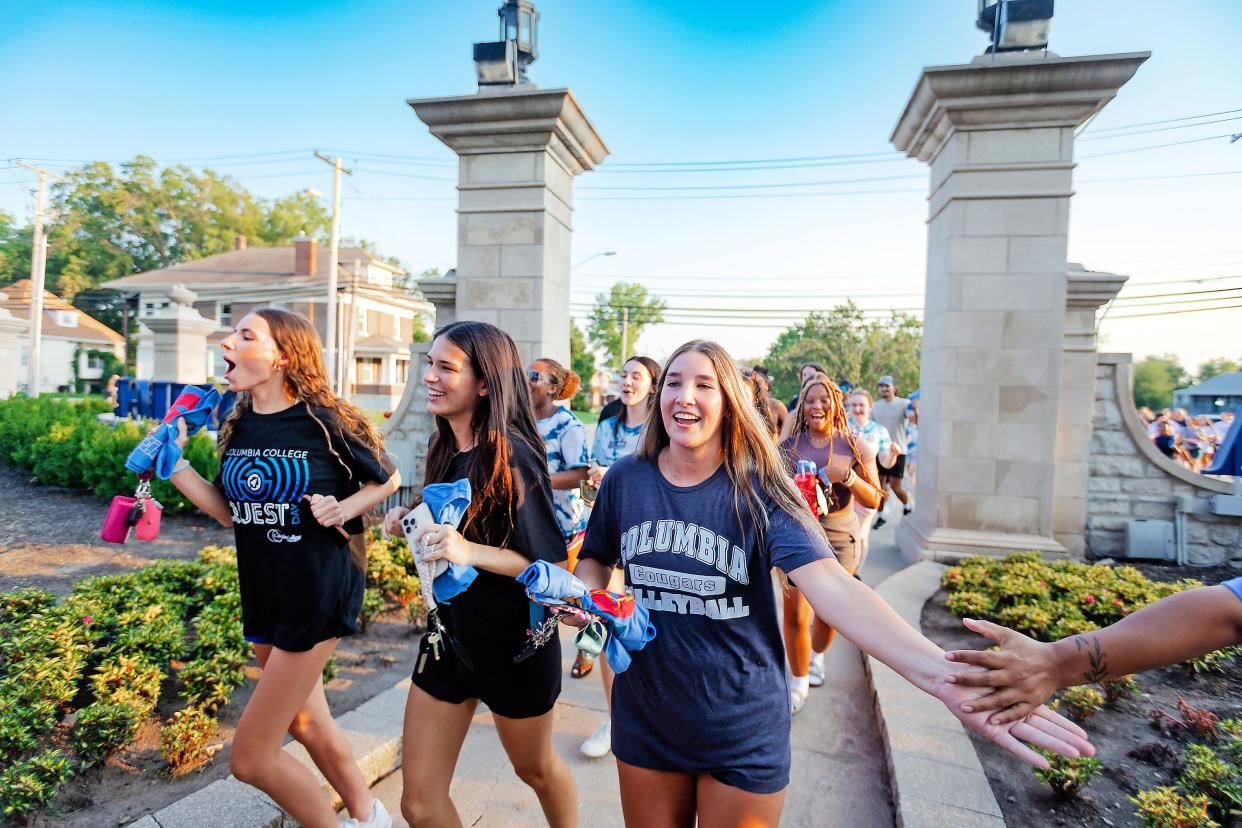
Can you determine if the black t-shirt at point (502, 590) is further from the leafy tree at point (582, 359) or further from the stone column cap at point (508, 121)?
the leafy tree at point (582, 359)

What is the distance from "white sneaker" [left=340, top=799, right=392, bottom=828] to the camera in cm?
262

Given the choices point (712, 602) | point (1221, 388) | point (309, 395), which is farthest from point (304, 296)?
point (1221, 388)

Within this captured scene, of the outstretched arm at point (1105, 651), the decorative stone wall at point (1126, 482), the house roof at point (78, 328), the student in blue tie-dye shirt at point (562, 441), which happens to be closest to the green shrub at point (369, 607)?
the student in blue tie-dye shirt at point (562, 441)

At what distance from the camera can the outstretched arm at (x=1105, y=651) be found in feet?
4.62

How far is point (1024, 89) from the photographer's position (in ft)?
20.3

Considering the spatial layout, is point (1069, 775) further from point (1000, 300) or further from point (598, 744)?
point (1000, 300)

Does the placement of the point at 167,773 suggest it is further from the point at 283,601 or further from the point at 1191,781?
the point at 1191,781

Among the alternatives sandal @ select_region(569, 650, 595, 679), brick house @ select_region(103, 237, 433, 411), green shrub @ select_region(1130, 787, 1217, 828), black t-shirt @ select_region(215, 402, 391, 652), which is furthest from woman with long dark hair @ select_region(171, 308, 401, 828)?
brick house @ select_region(103, 237, 433, 411)

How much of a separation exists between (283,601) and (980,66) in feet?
23.5

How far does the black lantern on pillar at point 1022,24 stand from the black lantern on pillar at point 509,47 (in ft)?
15.3

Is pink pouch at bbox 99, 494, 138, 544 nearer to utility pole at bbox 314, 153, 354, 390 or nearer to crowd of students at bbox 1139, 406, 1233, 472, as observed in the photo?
crowd of students at bbox 1139, 406, 1233, 472

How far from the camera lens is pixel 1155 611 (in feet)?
4.85

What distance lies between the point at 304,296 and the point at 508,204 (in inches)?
1496

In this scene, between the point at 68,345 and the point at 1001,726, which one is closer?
the point at 1001,726
